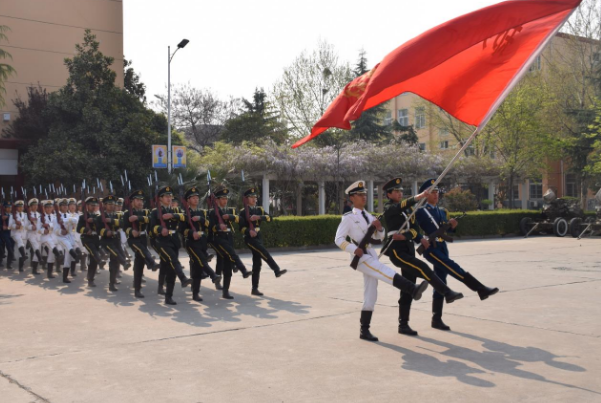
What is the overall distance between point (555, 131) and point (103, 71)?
2888 cm

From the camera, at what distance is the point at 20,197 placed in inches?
1194

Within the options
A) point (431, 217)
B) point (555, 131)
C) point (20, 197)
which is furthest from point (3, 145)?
point (555, 131)

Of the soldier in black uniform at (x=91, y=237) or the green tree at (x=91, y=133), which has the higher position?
the green tree at (x=91, y=133)

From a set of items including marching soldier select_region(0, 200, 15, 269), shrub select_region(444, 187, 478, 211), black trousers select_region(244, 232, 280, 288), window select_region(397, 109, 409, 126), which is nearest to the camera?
black trousers select_region(244, 232, 280, 288)

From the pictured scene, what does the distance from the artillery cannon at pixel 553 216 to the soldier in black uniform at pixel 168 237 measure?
18904 mm

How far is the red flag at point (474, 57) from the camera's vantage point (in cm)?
720

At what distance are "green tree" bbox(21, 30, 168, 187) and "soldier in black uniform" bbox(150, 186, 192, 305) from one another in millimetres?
15709

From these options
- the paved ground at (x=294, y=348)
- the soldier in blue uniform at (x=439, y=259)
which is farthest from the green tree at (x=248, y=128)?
the soldier in blue uniform at (x=439, y=259)

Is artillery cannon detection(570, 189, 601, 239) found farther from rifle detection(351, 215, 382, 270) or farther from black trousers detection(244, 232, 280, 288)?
rifle detection(351, 215, 382, 270)

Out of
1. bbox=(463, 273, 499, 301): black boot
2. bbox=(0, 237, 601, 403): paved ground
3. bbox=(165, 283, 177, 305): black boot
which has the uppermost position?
bbox=(463, 273, 499, 301): black boot

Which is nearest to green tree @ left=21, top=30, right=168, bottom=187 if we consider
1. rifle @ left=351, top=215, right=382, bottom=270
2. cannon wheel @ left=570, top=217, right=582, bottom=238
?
cannon wheel @ left=570, top=217, right=582, bottom=238

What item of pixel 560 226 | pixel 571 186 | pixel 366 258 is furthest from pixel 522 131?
pixel 366 258

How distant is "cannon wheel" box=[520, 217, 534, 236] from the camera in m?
26.4

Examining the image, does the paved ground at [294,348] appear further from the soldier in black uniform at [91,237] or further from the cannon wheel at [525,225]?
the cannon wheel at [525,225]
